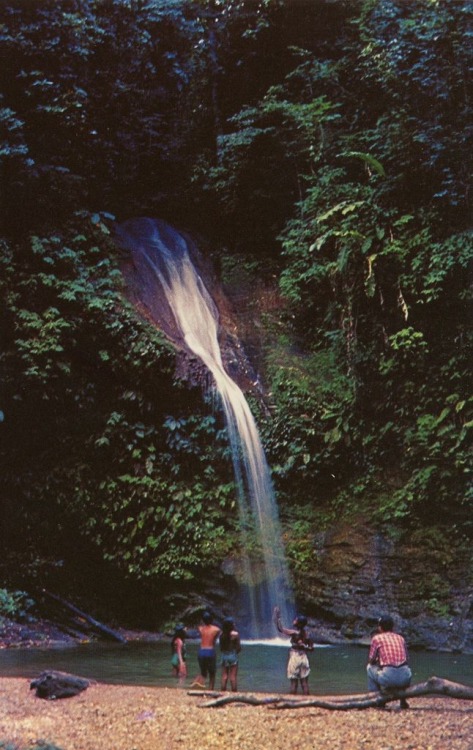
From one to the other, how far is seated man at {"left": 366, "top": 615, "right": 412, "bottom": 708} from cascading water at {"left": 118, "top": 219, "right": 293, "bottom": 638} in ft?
18.1

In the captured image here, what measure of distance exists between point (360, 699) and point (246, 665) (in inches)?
138

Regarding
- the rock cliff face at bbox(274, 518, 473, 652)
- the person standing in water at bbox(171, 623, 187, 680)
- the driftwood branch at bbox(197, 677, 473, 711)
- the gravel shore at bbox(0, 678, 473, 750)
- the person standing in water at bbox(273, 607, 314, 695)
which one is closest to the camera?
the gravel shore at bbox(0, 678, 473, 750)

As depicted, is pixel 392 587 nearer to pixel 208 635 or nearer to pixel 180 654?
pixel 180 654

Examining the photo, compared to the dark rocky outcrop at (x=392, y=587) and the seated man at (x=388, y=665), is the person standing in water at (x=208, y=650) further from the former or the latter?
the dark rocky outcrop at (x=392, y=587)

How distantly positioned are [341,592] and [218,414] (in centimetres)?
415

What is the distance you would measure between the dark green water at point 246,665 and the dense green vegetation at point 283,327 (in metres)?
2.20

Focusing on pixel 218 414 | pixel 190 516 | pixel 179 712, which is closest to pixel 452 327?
pixel 218 414

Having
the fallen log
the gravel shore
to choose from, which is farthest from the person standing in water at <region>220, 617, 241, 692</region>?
the fallen log

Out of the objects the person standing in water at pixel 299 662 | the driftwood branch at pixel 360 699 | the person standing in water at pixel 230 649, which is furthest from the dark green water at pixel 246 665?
the driftwood branch at pixel 360 699

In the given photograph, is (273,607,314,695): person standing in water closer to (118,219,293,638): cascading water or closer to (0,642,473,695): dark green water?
(0,642,473,695): dark green water

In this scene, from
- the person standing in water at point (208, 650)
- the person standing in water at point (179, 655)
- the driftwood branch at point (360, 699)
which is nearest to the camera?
the driftwood branch at point (360, 699)

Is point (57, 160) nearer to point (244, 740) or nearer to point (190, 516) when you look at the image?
point (190, 516)

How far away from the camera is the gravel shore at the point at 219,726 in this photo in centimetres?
498

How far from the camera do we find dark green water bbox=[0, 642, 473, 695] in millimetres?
8219
